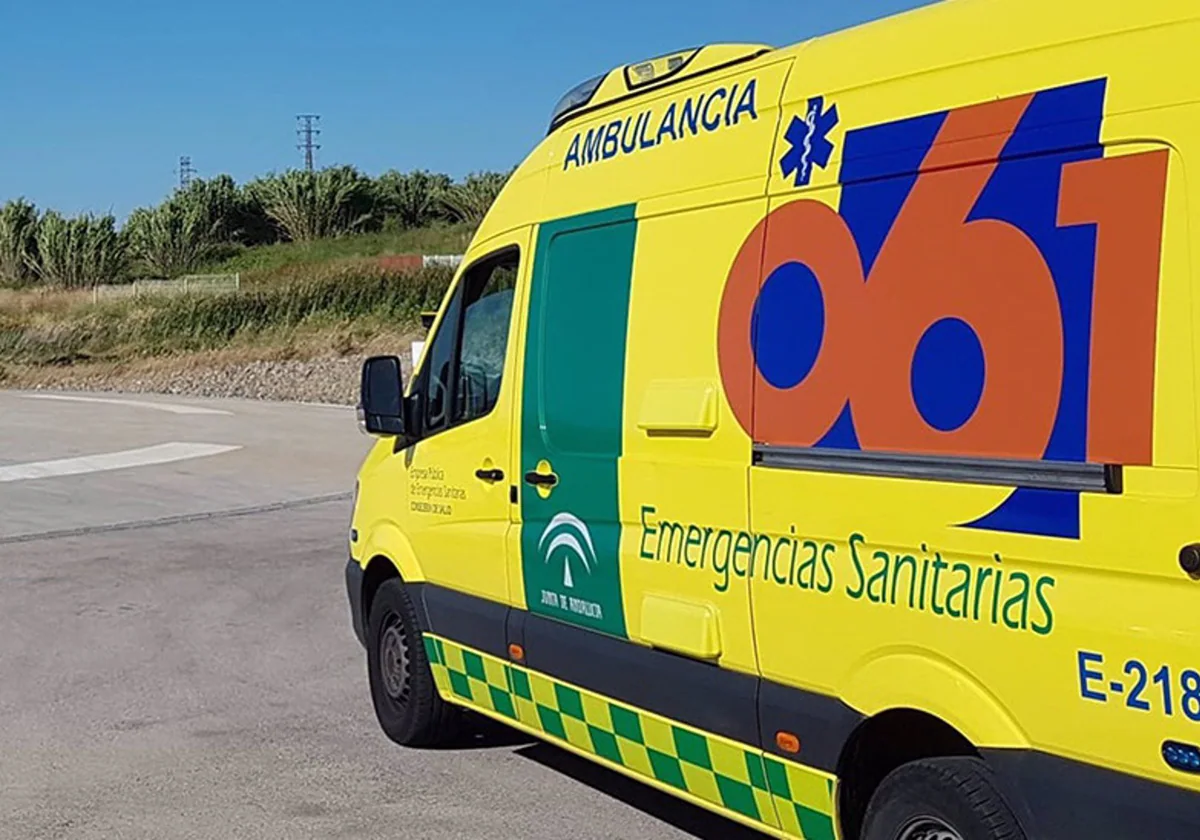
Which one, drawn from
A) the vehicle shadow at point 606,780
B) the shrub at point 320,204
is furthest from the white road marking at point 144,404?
the shrub at point 320,204

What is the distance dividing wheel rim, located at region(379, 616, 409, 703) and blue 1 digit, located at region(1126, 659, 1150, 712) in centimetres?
421

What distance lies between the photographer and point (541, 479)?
19.6 ft

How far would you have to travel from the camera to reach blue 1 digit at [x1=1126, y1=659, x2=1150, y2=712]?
355 centimetres

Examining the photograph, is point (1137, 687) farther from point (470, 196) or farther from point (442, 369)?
point (470, 196)

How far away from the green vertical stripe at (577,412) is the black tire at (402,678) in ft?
4.19

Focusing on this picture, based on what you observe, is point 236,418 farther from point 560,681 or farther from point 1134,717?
point 1134,717

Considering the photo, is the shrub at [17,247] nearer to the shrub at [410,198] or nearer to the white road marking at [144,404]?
the shrub at [410,198]

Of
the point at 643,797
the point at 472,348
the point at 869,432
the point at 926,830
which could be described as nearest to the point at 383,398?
the point at 472,348

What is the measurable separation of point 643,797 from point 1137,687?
3212 mm

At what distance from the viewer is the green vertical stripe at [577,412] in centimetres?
555

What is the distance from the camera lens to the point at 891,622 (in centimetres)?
428

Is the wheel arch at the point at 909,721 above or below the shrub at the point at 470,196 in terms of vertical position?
below

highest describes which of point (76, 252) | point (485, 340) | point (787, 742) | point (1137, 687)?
point (76, 252)

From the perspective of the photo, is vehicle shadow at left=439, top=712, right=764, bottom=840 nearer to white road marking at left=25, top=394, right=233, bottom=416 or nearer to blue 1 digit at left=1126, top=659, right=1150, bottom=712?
blue 1 digit at left=1126, top=659, right=1150, bottom=712
